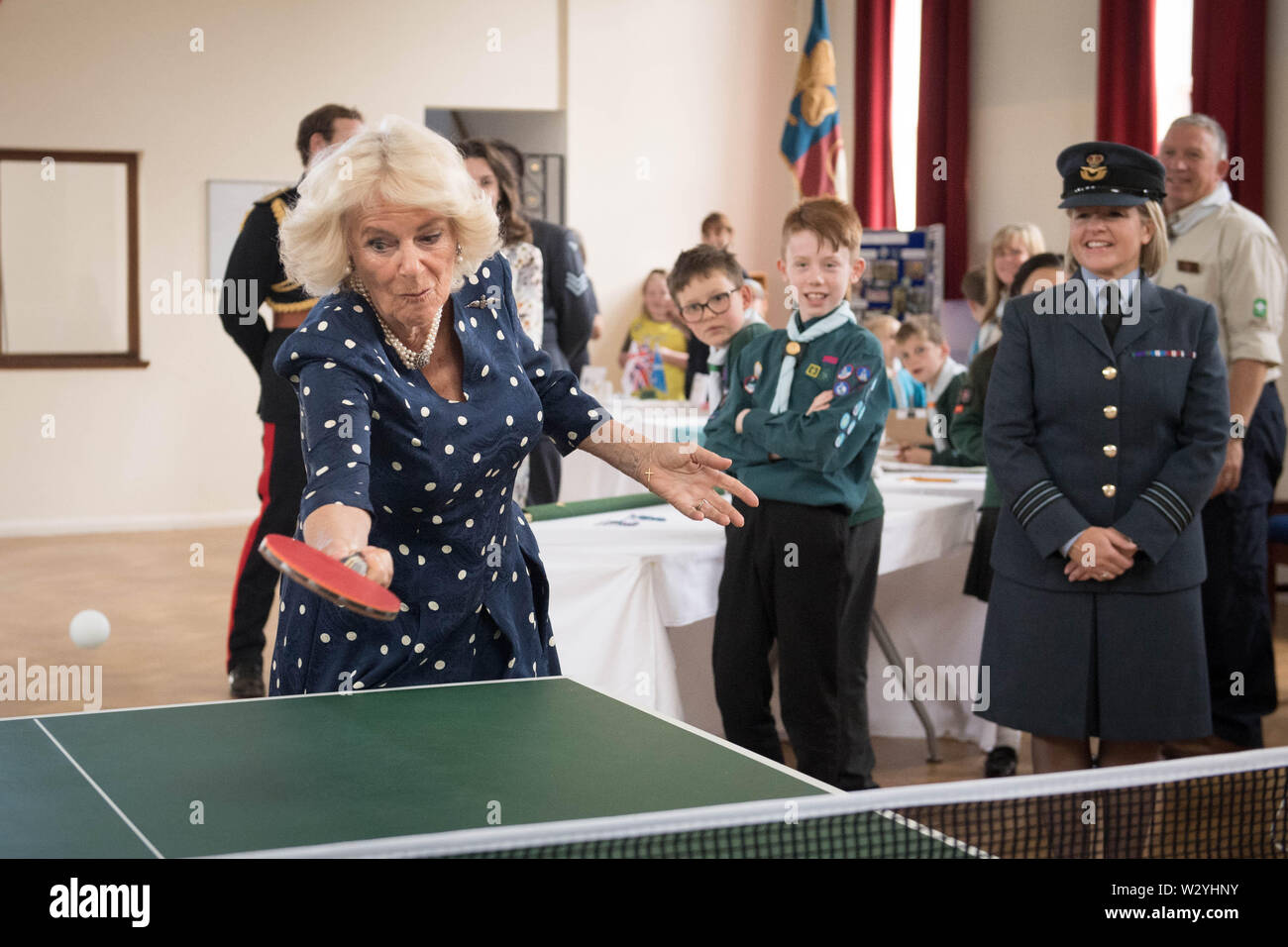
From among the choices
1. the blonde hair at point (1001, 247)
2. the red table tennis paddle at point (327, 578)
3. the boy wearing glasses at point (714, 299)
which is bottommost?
the red table tennis paddle at point (327, 578)

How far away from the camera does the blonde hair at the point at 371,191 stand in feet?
6.67

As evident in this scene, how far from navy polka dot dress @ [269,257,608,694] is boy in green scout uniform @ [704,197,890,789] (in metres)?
1.41

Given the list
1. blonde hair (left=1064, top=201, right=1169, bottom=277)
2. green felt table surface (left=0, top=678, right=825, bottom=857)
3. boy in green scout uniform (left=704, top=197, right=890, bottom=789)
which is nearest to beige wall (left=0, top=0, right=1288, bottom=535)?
boy in green scout uniform (left=704, top=197, right=890, bottom=789)

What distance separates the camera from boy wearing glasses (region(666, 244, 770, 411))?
13.1 feet

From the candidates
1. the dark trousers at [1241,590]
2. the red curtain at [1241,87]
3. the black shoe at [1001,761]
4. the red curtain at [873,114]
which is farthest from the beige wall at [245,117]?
the black shoe at [1001,761]

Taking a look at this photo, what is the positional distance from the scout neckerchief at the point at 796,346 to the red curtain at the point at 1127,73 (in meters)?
5.53

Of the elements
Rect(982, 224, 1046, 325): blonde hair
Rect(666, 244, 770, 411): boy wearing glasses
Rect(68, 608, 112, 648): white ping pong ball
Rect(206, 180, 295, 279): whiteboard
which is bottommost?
Rect(68, 608, 112, 648): white ping pong ball

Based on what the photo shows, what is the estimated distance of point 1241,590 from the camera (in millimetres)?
4551

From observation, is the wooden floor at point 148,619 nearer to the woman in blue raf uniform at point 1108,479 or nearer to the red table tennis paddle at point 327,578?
the woman in blue raf uniform at point 1108,479

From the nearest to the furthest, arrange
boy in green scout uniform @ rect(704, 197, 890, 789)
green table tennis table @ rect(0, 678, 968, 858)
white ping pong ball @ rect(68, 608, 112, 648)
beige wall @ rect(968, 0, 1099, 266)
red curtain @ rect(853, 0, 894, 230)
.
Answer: green table tennis table @ rect(0, 678, 968, 858), boy in green scout uniform @ rect(704, 197, 890, 789), white ping pong ball @ rect(68, 608, 112, 648), beige wall @ rect(968, 0, 1099, 266), red curtain @ rect(853, 0, 894, 230)

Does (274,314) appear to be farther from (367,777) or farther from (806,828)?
(806,828)

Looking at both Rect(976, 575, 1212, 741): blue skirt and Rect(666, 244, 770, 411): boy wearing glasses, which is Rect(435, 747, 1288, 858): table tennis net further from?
Rect(666, 244, 770, 411): boy wearing glasses

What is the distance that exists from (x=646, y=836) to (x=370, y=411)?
0.86 m
